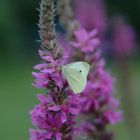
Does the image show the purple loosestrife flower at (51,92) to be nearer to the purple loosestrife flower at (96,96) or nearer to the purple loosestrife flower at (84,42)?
the purple loosestrife flower at (96,96)

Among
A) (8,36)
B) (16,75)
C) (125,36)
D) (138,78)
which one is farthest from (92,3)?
(8,36)

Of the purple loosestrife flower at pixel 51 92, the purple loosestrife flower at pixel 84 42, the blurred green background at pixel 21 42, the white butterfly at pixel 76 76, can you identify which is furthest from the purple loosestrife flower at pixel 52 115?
the blurred green background at pixel 21 42

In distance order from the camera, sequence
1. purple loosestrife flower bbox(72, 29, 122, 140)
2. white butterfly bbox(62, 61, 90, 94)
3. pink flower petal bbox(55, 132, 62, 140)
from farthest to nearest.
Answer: purple loosestrife flower bbox(72, 29, 122, 140), pink flower petal bbox(55, 132, 62, 140), white butterfly bbox(62, 61, 90, 94)

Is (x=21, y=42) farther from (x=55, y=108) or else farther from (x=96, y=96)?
(x=55, y=108)

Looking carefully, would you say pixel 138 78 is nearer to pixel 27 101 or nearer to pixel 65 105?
pixel 27 101

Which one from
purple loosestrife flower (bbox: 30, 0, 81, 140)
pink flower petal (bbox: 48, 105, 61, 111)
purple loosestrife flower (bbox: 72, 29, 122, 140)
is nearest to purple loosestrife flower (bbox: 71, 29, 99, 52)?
purple loosestrife flower (bbox: 72, 29, 122, 140)

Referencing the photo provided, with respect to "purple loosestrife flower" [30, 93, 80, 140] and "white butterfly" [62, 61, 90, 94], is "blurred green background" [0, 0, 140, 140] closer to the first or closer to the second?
"purple loosestrife flower" [30, 93, 80, 140]

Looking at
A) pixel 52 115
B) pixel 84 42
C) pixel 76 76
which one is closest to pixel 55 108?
pixel 52 115

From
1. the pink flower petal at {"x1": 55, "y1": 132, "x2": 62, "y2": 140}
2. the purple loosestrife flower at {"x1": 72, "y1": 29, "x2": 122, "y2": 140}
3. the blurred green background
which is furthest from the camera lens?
the blurred green background
